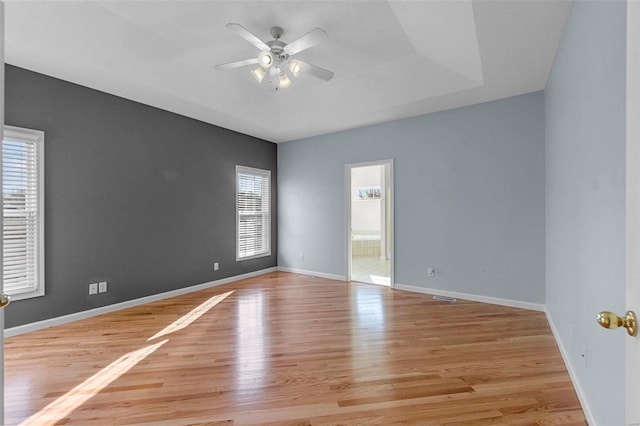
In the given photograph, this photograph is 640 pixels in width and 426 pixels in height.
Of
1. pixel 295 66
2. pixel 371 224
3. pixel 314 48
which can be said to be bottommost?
pixel 371 224

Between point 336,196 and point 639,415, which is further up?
point 336,196

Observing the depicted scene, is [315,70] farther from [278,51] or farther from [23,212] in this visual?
[23,212]

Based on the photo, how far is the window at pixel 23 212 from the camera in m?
3.08

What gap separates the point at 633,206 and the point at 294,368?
2.32 m

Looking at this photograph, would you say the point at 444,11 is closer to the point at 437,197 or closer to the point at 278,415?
the point at 437,197

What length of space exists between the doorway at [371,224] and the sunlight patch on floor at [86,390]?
13.0ft

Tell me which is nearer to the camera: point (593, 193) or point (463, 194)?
point (593, 193)

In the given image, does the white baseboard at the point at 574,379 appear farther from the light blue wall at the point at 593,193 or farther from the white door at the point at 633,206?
the white door at the point at 633,206

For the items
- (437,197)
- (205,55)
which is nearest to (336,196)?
(437,197)

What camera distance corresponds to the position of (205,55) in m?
3.54

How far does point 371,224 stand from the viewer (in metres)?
9.85

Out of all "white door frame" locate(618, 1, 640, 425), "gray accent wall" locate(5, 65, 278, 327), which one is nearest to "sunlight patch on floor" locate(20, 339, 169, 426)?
"gray accent wall" locate(5, 65, 278, 327)

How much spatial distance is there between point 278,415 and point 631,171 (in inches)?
80.6

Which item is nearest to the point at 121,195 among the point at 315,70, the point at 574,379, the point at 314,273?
the point at 315,70
